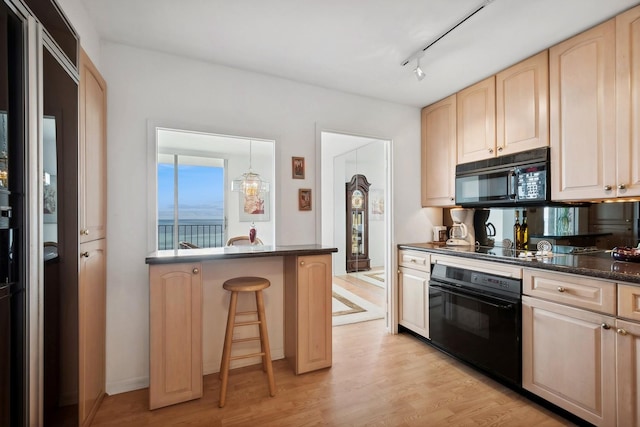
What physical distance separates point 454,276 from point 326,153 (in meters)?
3.56

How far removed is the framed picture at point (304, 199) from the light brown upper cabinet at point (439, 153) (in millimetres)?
1358

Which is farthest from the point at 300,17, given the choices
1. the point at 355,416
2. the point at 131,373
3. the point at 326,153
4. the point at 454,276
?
the point at 326,153

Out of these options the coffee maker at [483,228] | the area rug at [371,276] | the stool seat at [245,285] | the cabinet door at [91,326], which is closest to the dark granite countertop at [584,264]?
the coffee maker at [483,228]

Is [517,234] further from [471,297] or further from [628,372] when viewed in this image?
[628,372]

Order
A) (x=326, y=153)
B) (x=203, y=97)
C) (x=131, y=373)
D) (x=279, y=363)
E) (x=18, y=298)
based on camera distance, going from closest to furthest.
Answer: (x=18, y=298), (x=131, y=373), (x=203, y=97), (x=279, y=363), (x=326, y=153)

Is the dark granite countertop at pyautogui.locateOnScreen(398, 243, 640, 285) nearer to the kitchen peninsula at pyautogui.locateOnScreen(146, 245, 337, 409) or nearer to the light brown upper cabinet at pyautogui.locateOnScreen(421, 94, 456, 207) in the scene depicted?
the light brown upper cabinet at pyautogui.locateOnScreen(421, 94, 456, 207)

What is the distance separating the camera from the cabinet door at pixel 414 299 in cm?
274

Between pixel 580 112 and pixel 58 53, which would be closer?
pixel 58 53

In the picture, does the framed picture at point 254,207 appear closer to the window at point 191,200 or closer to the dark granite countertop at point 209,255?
the window at point 191,200

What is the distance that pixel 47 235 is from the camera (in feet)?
3.90

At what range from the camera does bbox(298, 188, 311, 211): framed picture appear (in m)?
2.62

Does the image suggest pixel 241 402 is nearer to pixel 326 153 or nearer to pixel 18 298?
pixel 18 298

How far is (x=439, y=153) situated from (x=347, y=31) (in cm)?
163

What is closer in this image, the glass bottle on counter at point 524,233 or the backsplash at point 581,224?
the backsplash at point 581,224
